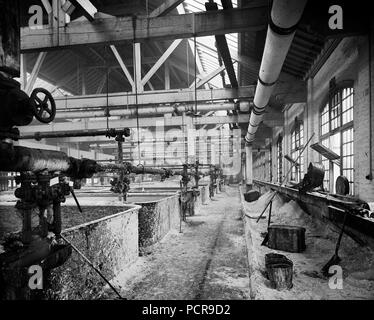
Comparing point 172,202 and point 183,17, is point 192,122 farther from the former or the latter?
Result: point 183,17

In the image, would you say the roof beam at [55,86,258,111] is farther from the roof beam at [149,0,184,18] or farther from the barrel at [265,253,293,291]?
the barrel at [265,253,293,291]

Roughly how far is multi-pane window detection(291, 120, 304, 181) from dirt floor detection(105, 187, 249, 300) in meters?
4.93

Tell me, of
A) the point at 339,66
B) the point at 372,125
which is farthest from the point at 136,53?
the point at 372,125

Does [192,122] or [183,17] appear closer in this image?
[183,17]

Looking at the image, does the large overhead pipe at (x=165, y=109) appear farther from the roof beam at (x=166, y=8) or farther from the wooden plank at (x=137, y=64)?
the roof beam at (x=166, y=8)

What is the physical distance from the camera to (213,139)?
663 inches

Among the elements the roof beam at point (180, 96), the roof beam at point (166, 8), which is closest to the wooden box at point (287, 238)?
the roof beam at point (180, 96)

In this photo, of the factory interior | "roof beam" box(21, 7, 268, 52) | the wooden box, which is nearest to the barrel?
the factory interior

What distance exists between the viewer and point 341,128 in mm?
6340

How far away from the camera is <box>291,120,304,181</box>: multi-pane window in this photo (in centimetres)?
1024

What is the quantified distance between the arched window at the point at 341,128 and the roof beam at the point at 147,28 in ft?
10.3

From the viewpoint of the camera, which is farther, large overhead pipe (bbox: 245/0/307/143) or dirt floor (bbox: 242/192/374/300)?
dirt floor (bbox: 242/192/374/300)

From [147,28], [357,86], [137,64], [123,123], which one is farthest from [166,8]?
[123,123]

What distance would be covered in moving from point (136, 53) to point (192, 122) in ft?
13.1
